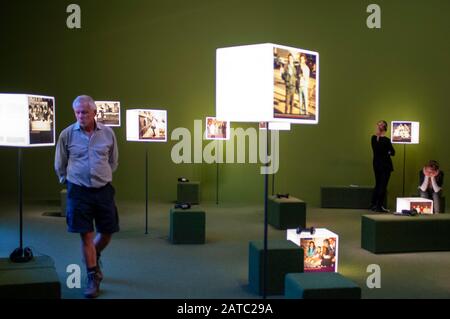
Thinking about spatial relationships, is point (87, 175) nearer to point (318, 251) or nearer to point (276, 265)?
point (276, 265)

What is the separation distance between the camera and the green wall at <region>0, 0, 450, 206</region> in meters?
13.0

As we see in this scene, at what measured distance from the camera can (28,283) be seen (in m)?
4.14

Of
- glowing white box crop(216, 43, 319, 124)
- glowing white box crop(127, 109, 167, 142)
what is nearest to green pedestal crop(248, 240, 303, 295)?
glowing white box crop(216, 43, 319, 124)

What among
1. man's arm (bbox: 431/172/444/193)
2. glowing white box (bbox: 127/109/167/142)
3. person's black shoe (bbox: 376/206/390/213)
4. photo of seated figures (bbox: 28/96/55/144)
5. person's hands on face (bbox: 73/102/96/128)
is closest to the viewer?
person's hands on face (bbox: 73/102/96/128)

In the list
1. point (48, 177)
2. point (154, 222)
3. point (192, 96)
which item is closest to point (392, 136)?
point (192, 96)

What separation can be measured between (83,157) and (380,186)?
304 inches

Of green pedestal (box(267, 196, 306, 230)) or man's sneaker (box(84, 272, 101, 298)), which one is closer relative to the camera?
man's sneaker (box(84, 272, 101, 298))

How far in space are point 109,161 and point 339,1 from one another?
955 centimetres

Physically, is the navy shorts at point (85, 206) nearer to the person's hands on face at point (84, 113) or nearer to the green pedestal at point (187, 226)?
the person's hands on face at point (84, 113)

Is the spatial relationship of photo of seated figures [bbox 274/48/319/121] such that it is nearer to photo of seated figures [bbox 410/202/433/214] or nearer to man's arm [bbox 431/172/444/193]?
photo of seated figures [bbox 410/202/433/214]

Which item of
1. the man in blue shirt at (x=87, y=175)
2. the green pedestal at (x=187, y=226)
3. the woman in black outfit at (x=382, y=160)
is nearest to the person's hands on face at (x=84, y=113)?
the man in blue shirt at (x=87, y=175)

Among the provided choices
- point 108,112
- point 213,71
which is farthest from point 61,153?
point 213,71

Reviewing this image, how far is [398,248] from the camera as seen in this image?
735cm

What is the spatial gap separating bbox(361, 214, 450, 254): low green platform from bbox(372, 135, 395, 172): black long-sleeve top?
347 centimetres
